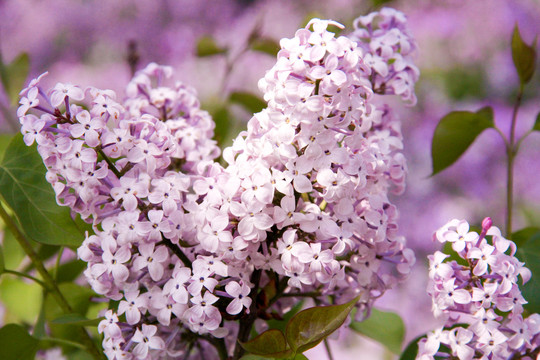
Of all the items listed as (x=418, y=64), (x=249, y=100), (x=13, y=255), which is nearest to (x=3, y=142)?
(x=13, y=255)

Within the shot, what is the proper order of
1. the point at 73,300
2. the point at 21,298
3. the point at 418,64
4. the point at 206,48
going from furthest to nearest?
the point at 418,64
the point at 206,48
the point at 21,298
the point at 73,300

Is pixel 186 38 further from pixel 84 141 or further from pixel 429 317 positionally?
pixel 84 141

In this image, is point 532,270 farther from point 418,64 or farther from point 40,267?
point 418,64

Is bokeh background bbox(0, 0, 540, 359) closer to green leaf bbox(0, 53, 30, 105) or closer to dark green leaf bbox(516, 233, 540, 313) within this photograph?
green leaf bbox(0, 53, 30, 105)

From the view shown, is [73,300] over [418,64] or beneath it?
over

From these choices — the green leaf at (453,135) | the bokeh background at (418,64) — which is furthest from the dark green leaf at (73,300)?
the bokeh background at (418,64)

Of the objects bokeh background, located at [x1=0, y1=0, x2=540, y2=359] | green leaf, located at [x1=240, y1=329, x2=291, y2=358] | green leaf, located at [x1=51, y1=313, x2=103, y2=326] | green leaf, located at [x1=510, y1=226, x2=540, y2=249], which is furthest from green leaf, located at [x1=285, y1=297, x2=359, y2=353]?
bokeh background, located at [x1=0, y1=0, x2=540, y2=359]

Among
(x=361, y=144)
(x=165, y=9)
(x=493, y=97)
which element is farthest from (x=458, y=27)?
(x=361, y=144)

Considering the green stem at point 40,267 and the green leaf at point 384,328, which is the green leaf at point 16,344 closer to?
the green stem at point 40,267

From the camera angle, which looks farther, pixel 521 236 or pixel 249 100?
pixel 249 100
